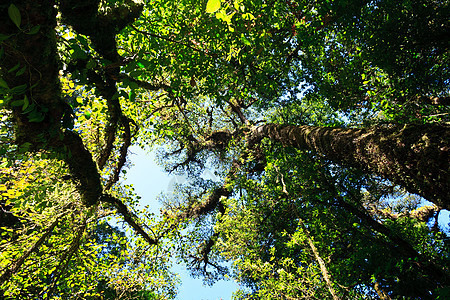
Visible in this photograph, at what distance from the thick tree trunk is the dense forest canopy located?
19 mm

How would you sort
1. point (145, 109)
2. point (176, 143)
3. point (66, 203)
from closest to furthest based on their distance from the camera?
point (66, 203) → point (145, 109) → point (176, 143)

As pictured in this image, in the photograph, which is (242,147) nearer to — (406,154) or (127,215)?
(127,215)

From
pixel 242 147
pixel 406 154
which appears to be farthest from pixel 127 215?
pixel 406 154

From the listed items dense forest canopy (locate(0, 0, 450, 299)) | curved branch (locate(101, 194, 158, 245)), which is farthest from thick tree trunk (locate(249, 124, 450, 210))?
curved branch (locate(101, 194, 158, 245))

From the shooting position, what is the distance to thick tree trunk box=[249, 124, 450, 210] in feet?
7.55

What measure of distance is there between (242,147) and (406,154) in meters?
6.90

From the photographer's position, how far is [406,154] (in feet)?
8.65

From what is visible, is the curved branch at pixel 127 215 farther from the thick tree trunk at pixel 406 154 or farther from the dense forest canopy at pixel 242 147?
the thick tree trunk at pixel 406 154

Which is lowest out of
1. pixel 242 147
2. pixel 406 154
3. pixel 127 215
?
pixel 406 154

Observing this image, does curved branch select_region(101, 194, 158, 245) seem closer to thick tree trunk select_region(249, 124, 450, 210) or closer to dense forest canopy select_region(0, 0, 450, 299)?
dense forest canopy select_region(0, 0, 450, 299)

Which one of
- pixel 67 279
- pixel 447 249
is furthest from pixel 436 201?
Answer: pixel 67 279

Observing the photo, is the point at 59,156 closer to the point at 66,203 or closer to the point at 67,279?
the point at 66,203

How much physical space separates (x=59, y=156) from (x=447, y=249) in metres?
8.24

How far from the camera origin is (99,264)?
240 inches
